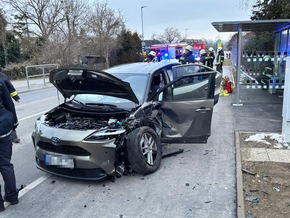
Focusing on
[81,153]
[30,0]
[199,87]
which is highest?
[30,0]

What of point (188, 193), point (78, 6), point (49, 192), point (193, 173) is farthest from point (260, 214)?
point (78, 6)

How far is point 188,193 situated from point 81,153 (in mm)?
1503

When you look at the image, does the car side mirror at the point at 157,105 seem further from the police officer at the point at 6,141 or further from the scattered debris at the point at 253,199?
the police officer at the point at 6,141

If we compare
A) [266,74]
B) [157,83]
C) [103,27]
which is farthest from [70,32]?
[157,83]

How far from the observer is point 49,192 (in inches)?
156

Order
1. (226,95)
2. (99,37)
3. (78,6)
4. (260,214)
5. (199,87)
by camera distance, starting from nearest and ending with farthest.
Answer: (260,214) < (199,87) < (226,95) < (99,37) < (78,6)

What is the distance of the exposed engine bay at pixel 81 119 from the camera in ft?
13.2

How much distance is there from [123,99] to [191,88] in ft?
4.13

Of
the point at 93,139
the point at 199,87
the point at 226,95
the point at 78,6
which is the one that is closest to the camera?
the point at 93,139

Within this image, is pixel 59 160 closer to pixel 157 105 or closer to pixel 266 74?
pixel 157 105

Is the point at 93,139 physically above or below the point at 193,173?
above

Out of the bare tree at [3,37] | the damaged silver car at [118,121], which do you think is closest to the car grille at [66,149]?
the damaged silver car at [118,121]

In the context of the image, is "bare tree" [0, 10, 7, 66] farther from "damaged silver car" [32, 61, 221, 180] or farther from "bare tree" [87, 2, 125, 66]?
"damaged silver car" [32, 61, 221, 180]

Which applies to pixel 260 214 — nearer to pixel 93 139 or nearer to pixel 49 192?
pixel 93 139
